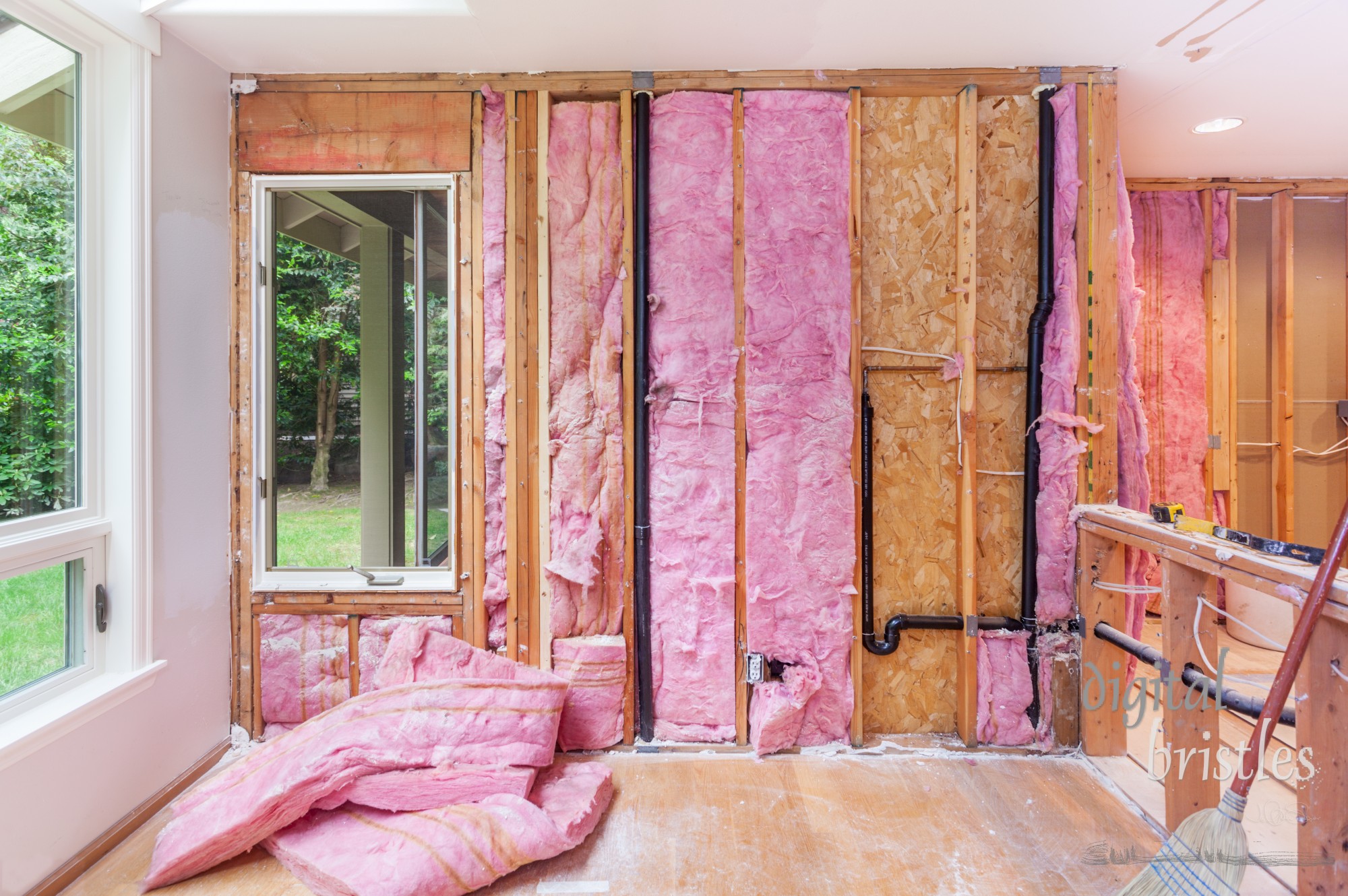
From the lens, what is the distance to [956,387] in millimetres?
2518

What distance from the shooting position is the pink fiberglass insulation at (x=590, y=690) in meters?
2.46

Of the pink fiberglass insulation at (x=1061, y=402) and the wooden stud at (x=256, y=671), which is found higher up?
the pink fiberglass insulation at (x=1061, y=402)

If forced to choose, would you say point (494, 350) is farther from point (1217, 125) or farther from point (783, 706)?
point (1217, 125)

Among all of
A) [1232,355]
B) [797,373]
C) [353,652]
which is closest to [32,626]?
[353,652]

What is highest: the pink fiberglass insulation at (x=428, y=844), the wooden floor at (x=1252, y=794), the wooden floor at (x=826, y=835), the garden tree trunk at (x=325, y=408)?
the garden tree trunk at (x=325, y=408)

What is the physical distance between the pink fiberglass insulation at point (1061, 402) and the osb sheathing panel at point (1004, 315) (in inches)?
3.1

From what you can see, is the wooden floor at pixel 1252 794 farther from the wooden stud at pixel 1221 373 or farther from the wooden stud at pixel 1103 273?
A: the wooden stud at pixel 1221 373

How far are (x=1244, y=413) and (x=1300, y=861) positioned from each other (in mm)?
2981

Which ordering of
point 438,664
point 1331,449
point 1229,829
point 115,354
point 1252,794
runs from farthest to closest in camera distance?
point 1331,449 → point 438,664 → point 1252,794 → point 115,354 → point 1229,829

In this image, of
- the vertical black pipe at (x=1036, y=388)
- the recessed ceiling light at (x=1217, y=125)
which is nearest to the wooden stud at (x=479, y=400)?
the vertical black pipe at (x=1036, y=388)

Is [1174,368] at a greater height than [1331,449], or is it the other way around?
[1174,368]

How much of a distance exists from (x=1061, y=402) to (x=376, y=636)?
297 centimetres

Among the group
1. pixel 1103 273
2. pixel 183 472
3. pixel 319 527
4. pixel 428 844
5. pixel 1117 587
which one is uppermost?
pixel 1103 273

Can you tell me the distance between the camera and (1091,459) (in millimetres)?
2477
